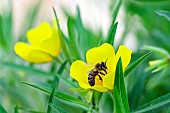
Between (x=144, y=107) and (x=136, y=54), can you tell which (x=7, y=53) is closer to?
(x=136, y=54)

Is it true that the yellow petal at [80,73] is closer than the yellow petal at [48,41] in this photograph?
Yes

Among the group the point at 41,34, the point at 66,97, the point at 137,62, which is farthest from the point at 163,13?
the point at 41,34

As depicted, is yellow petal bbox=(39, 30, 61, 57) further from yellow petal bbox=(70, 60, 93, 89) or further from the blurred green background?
yellow petal bbox=(70, 60, 93, 89)

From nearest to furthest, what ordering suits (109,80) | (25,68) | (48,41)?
(109,80) < (48,41) < (25,68)

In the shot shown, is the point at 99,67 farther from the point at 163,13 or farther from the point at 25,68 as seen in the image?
the point at 25,68

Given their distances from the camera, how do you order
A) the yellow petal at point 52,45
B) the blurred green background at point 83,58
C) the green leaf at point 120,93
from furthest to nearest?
the blurred green background at point 83,58
the yellow petal at point 52,45
the green leaf at point 120,93

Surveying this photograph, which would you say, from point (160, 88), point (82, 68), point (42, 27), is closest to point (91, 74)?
point (82, 68)

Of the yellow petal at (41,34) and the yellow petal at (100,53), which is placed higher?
the yellow petal at (100,53)

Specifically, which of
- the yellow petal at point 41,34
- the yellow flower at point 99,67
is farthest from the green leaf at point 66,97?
the yellow petal at point 41,34

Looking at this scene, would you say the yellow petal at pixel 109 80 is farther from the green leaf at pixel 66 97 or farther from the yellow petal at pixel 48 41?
the yellow petal at pixel 48 41
